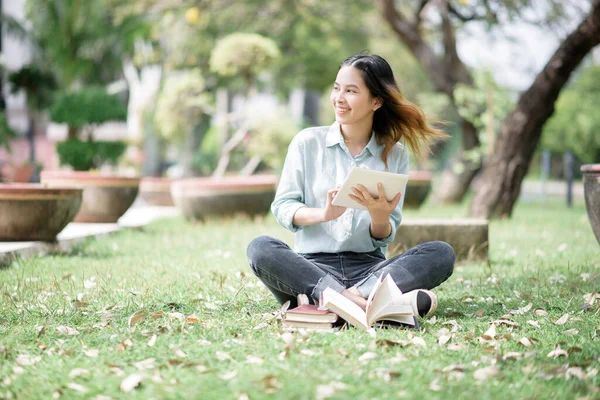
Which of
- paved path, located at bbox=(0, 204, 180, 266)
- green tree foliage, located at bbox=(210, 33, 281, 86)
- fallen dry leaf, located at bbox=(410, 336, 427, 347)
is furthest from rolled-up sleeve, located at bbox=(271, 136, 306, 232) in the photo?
green tree foliage, located at bbox=(210, 33, 281, 86)

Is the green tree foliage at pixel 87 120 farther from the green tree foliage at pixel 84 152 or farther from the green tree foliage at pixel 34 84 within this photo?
the green tree foliage at pixel 34 84

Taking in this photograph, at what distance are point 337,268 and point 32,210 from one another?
12.0ft

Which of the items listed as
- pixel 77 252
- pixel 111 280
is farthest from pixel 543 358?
pixel 77 252

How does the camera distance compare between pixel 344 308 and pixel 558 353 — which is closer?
pixel 558 353

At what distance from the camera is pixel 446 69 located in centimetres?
1566

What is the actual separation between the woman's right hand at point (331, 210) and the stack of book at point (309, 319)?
44 cm

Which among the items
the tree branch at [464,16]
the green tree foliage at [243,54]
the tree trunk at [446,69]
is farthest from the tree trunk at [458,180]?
the green tree foliage at [243,54]

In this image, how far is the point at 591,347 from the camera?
3508 mm

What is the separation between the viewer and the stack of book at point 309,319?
3791 millimetres

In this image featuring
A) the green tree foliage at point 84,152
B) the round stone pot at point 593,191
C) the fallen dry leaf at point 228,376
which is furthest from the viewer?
the green tree foliage at point 84,152

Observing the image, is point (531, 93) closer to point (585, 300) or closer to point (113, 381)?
point (585, 300)

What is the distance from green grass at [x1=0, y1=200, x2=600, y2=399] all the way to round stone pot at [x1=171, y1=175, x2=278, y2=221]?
436 cm

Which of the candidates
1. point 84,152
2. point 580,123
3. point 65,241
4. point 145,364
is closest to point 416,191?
point 84,152

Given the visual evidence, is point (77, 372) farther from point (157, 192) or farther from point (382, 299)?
point (157, 192)
